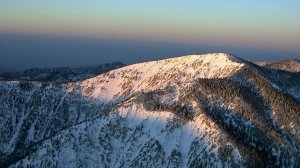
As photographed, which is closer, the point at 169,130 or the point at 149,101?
the point at 169,130

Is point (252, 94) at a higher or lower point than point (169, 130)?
higher

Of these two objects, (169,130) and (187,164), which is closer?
(187,164)

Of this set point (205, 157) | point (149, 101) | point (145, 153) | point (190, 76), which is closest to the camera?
point (205, 157)

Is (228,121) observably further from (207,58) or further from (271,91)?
(207,58)

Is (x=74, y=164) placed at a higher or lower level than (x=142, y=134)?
lower

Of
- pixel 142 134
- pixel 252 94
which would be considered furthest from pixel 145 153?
pixel 252 94

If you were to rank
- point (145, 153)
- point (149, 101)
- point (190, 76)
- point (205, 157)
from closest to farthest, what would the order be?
point (205, 157)
point (145, 153)
point (149, 101)
point (190, 76)

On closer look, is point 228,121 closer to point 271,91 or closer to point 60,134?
point 271,91

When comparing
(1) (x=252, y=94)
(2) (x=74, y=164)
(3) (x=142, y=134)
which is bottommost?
(2) (x=74, y=164)

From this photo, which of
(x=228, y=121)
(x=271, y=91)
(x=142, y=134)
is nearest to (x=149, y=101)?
(x=142, y=134)
